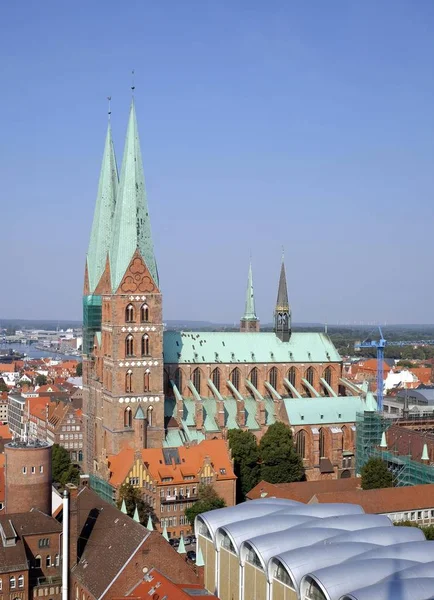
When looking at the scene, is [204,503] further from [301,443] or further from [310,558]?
[310,558]

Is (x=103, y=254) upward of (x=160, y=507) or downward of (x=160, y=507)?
upward

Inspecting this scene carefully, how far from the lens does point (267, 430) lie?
11000 cm

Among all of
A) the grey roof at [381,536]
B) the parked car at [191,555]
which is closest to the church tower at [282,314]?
the parked car at [191,555]

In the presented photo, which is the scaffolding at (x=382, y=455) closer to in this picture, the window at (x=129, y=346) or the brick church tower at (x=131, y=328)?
the brick church tower at (x=131, y=328)

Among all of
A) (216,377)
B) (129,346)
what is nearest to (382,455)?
(216,377)

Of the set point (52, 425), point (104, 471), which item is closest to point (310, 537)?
point (104, 471)

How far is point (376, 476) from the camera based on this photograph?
97.7m

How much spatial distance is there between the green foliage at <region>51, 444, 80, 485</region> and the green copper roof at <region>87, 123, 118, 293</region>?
21.3 m

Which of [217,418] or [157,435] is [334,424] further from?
[157,435]

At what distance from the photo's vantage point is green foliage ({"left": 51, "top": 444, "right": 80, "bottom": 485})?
344 feet

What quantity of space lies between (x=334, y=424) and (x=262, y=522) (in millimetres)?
47236

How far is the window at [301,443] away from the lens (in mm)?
112062

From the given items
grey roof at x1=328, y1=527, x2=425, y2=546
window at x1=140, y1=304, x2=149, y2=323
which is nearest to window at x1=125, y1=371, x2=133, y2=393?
window at x1=140, y1=304, x2=149, y2=323

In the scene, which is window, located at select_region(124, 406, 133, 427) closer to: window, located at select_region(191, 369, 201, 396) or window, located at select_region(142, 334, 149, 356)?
window, located at select_region(142, 334, 149, 356)
